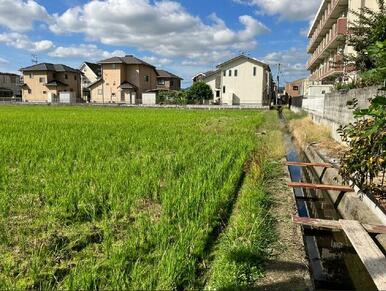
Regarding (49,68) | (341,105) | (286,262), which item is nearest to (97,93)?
(49,68)

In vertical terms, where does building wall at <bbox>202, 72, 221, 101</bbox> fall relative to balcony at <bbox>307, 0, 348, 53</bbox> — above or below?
below

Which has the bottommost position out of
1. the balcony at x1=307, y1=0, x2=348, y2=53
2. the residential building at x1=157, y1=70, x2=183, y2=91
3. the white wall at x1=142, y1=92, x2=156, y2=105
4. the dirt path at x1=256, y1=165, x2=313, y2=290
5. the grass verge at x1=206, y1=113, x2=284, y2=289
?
the dirt path at x1=256, y1=165, x2=313, y2=290

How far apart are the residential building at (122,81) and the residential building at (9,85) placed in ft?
70.9

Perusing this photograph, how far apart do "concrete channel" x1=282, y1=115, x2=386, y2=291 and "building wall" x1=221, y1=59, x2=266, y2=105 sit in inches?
1460

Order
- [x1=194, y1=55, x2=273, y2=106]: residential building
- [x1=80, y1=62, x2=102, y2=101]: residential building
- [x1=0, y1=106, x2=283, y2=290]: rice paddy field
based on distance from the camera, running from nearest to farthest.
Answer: [x1=0, y1=106, x2=283, y2=290]: rice paddy field < [x1=194, y1=55, x2=273, y2=106]: residential building < [x1=80, y1=62, x2=102, y2=101]: residential building

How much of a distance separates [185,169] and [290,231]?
108 inches

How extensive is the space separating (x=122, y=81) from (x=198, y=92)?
1239 cm

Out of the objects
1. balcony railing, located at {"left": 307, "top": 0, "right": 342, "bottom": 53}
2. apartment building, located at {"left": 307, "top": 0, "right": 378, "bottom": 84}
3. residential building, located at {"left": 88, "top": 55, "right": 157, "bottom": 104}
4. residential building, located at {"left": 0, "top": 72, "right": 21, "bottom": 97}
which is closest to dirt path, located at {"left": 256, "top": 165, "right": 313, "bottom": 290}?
apartment building, located at {"left": 307, "top": 0, "right": 378, "bottom": 84}

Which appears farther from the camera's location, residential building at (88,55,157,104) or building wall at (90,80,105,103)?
building wall at (90,80,105,103)

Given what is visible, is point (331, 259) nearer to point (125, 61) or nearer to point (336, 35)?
point (336, 35)

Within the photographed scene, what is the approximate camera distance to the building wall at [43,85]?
53812mm

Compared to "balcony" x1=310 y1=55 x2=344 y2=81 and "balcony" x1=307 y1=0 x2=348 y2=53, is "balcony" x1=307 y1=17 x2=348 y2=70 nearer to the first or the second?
"balcony" x1=307 y1=0 x2=348 y2=53

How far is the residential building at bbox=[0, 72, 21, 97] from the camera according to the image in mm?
62844

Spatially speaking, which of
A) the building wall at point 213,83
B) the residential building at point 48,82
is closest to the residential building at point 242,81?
the building wall at point 213,83
